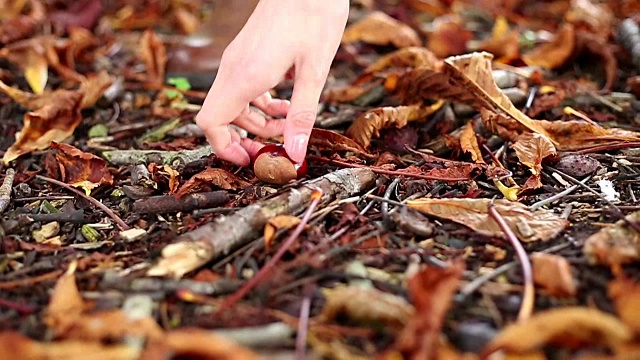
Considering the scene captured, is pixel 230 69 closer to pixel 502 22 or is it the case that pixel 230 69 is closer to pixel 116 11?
pixel 502 22

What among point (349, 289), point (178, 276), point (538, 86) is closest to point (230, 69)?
point (178, 276)

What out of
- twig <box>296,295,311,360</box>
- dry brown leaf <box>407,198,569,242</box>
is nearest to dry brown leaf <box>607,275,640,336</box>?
dry brown leaf <box>407,198,569,242</box>

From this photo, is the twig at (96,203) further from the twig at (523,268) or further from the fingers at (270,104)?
the twig at (523,268)

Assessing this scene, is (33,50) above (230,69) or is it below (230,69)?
below

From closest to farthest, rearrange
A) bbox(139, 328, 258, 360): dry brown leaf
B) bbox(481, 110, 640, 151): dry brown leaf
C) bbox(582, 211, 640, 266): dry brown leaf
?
bbox(139, 328, 258, 360): dry brown leaf → bbox(582, 211, 640, 266): dry brown leaf → bbox(481, 110, 640, 151): dry brown leaf

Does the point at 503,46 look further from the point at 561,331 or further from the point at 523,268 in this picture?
the point at 561,331

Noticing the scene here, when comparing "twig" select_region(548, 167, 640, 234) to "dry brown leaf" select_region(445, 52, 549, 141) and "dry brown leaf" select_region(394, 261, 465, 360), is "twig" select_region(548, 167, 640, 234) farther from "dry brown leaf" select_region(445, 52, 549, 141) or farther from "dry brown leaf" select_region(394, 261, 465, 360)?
"dry brown leaf" select_region(394, 261, 465, 360)
